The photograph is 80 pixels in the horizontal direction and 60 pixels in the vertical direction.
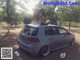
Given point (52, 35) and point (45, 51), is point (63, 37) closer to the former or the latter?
point (52, 35)

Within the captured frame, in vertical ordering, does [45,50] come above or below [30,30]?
below

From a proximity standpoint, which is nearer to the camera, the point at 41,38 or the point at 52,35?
the point at 41,38

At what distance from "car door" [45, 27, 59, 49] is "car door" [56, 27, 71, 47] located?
0.15m

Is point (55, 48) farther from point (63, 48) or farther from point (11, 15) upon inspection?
point (11, 15)

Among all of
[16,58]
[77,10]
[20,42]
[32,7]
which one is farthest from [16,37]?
[77,10]

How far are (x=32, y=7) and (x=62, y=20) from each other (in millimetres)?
950

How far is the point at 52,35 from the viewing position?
5234 millimetres

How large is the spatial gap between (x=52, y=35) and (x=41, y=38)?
468 mm

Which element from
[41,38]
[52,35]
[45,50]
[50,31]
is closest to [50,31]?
[50,31]

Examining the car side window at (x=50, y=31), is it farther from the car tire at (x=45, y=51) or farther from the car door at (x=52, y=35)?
the car tire at (x=45, y=51)

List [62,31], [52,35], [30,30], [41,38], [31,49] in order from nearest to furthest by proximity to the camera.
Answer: [31,49], [41,38], [30,30], [52,35], [62,31]

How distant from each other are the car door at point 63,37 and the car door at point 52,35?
15cm

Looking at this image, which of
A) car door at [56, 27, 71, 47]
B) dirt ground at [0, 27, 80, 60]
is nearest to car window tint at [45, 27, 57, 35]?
car door at [56, 27, 71, 47]

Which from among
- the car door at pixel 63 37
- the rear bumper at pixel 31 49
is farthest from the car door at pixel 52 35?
the rear bumper at pixel 31 49
